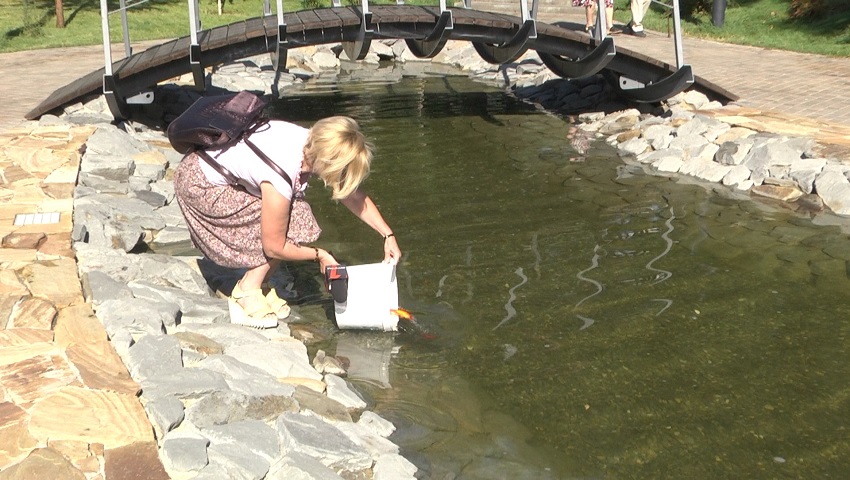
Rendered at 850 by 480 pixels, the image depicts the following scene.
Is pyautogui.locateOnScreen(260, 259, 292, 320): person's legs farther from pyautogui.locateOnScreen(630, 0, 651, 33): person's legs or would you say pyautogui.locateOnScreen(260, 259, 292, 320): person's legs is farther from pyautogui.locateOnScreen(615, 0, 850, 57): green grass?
pyautogui.locateOnScreen(630, 0, 651, 33): person's legs

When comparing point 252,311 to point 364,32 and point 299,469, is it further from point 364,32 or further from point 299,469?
point 364,32

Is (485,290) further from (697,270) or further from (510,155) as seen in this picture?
(510,155)

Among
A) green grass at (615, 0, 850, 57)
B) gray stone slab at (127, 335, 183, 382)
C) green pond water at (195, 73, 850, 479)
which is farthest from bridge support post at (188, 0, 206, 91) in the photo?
green grass at (615, 0, 850, 57)

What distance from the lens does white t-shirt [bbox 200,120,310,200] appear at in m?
4.81

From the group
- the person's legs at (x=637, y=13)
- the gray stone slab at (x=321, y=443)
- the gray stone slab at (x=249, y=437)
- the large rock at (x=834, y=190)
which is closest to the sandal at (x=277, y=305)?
the gray stone slab at (x=321, y=443)

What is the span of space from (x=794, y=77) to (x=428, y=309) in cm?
852

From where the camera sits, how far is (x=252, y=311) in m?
5.38

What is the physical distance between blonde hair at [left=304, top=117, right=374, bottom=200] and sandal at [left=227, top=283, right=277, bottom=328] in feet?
3.16

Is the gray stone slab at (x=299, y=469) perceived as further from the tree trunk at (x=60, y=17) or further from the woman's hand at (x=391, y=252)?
the tree trunk at (x=60, y=17)

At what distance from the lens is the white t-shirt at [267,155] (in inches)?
189

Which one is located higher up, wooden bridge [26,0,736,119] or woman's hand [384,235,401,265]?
wooden bridge [26,0,736,119]

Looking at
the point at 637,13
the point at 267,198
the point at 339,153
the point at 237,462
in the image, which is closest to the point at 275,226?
the point at 267,198

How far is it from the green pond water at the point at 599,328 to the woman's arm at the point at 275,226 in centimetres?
76

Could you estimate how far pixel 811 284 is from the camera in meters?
6.38
